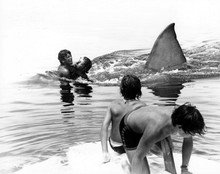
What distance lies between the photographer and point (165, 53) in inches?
392

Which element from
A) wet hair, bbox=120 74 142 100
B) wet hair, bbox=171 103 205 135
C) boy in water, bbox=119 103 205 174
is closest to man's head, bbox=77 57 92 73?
wet hair, bbox=120 74 142 100

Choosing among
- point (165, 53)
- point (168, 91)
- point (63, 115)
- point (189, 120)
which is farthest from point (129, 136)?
point (165, 53)

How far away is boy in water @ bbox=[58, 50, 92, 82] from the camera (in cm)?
948

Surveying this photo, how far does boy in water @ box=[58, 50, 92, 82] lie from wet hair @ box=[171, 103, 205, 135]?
6483 millimetres

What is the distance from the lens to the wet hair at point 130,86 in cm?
383

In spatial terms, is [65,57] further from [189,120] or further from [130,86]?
[189,120]

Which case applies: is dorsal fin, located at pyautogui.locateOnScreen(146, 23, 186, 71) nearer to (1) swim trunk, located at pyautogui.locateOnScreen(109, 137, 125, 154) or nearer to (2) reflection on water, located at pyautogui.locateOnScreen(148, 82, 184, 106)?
(2) reflection on water, located at pyautogui.locateOnScreen(148, 82, 184, 106)

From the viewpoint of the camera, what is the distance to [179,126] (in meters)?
3.15

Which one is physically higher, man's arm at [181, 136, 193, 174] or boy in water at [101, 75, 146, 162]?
boy in water at [101, 75, 146, 162]

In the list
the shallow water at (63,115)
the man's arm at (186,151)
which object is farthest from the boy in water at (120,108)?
the shallow water at (63,115)

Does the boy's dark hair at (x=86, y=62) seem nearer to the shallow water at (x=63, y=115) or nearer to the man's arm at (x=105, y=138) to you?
the shallow water at (x=63, y=115)

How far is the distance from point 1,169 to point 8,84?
5.13m

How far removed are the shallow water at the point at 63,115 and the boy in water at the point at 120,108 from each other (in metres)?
1.07

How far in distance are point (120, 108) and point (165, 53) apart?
20.3ft
